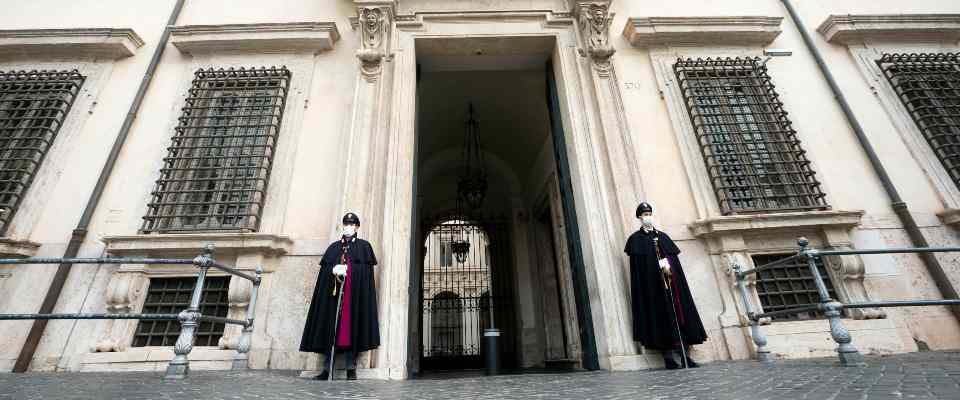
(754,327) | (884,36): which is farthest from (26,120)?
(884,36)

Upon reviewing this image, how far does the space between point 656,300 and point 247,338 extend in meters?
4.36

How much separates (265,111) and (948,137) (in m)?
10.1

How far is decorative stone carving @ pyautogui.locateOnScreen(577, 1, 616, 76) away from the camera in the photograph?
5953 mm

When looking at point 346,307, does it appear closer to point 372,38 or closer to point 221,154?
point 221,154

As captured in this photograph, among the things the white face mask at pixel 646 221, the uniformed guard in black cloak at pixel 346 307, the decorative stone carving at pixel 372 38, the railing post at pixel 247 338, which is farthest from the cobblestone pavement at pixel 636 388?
the decorative stone carving at pixel 372 38

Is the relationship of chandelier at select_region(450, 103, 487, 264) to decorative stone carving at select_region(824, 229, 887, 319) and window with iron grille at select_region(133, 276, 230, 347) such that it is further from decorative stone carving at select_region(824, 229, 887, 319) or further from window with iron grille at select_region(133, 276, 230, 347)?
decorative stone carving at select_region(824, 229, 887, 319)

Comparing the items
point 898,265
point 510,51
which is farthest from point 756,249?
point 510,51

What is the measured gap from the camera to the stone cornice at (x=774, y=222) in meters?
5.00

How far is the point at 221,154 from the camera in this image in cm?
578

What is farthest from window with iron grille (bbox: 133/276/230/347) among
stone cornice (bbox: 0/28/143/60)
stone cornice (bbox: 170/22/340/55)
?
stone cornice (bbox: 0/28/143/60)

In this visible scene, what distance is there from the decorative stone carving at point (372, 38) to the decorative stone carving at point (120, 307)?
3.79 meters

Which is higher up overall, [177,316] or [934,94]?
[934,94]

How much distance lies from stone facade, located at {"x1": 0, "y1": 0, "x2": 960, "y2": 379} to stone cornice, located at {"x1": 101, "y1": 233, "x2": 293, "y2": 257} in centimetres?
2

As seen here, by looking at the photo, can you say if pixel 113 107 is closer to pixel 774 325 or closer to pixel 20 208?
pixel 20 208
